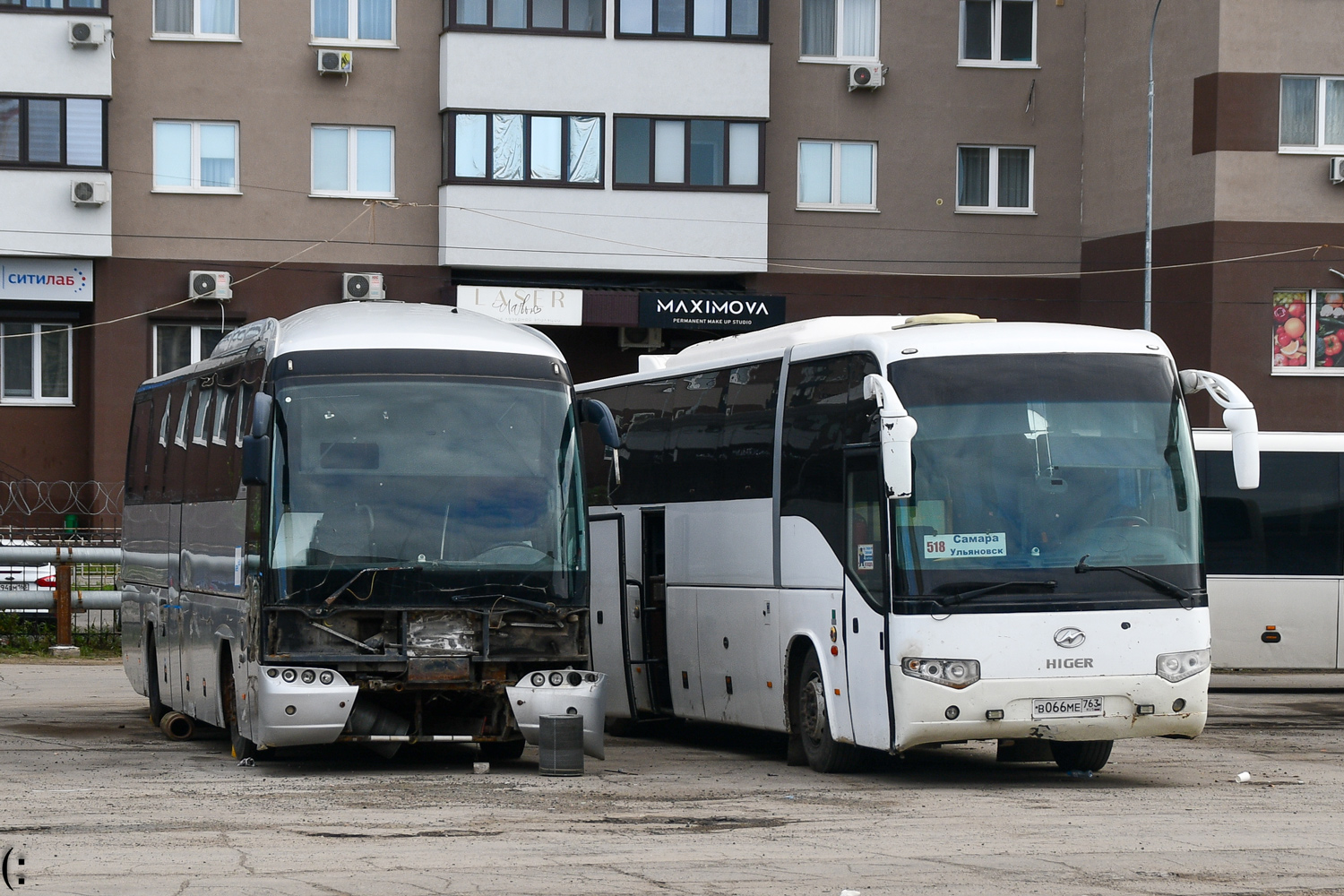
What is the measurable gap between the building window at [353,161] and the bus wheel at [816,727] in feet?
85.0

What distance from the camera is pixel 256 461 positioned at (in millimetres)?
14000

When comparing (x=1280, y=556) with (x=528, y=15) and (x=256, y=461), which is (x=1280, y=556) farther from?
(x=528, y=15)

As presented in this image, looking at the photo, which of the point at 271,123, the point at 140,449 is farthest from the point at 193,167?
the point at 140,449

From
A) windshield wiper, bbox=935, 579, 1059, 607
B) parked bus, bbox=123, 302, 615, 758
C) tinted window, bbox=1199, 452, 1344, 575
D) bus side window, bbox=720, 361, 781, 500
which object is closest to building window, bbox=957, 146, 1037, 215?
tinted window, bbox=1199, 452, 1344, 575

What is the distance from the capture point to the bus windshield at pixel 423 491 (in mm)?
13938

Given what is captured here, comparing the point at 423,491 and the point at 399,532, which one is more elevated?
the point at 423,491

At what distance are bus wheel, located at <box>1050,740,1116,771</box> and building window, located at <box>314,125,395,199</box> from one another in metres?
26.6

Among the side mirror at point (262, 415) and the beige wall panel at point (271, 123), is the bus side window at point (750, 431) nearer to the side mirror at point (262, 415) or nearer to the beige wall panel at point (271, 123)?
the side mirror at point (262, 415)

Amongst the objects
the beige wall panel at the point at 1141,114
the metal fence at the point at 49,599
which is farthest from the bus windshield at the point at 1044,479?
the beige wall panel at the point at 1141,114

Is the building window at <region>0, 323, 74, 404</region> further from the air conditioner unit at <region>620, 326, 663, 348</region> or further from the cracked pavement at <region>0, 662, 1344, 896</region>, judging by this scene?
the cracked pavement at <region>0, 662, 1344, 896</region>

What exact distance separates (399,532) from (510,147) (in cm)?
2570

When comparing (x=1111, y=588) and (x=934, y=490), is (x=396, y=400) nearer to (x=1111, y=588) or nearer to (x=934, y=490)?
(x=934, y=490)

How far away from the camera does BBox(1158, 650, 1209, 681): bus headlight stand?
13586mm

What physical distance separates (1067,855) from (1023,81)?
32931 mm
